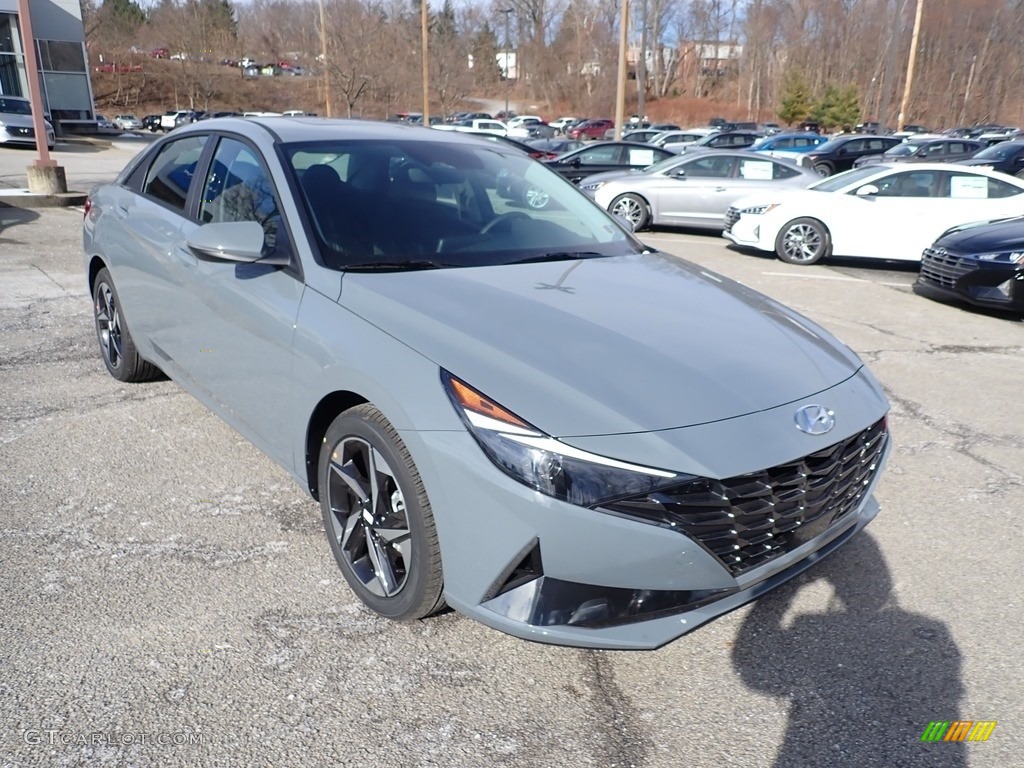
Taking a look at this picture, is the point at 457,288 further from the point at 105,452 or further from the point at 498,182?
the point at 105,452

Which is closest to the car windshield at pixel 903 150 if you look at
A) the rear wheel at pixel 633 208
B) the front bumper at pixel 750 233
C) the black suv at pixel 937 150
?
the black suv at pixel 937 150

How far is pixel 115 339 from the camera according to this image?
16.6 feet

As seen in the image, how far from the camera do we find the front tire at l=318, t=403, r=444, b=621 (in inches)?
102

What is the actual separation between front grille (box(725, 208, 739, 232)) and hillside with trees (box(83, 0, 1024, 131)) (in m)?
38.6

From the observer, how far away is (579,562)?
2287 mm

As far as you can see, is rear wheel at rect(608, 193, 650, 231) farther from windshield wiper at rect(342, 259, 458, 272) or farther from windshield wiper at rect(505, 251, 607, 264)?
windshield wiper at rect(342, 259, 458, 272)

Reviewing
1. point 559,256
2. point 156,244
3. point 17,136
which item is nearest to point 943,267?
point 559,256

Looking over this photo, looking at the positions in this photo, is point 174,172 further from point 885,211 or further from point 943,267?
point 885,211

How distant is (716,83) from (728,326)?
314 ft

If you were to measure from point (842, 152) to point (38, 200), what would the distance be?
2144 cm

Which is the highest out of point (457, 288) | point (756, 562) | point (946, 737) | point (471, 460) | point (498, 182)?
point (498, 182)

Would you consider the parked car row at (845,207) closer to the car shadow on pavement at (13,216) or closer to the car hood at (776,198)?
the car hood at (776,198)

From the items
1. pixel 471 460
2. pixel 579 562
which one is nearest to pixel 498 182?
pixel 471 460

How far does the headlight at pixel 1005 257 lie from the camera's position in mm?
7992
